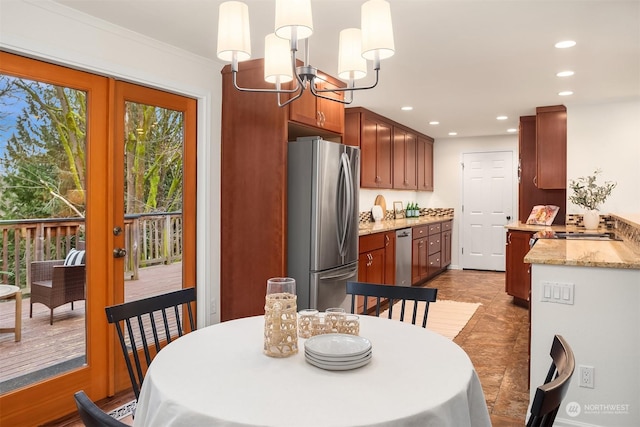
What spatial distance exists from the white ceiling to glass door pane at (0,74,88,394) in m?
0.64

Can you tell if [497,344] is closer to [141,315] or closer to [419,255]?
[419,255]

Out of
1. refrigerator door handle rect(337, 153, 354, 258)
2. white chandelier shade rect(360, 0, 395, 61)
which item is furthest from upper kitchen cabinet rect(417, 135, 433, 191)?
white chandelier shade rect(360, 0, 395, 61)

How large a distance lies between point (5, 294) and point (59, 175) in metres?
0.74

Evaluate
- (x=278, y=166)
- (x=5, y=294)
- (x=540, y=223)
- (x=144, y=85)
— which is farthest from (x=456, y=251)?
(x=5, y=294)

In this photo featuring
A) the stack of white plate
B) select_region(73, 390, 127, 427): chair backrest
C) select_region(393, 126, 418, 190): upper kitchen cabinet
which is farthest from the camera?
select_region(393, 126, 418, 190): upper kitchen cabinet

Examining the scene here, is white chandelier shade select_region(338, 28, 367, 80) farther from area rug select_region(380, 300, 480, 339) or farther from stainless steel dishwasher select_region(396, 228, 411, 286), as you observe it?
stainless steel dishwasher select_region(396, 228, 411, 286)

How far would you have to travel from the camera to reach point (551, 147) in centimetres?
535

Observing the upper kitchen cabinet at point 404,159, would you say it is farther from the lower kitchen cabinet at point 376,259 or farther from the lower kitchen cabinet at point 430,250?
the lower kitchen cabinet at point 376,259

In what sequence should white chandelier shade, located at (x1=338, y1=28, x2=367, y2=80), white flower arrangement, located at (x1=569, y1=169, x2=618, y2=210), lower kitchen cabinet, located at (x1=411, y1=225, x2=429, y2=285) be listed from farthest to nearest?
1. lower kitchen cabinet, located at (x1=411, y1=225, x2=429, y2=285)
2. white flower arrangement, located at (x1=569, y1=169, x2=618, y2=210)
3. white chandelier shade, located at (x1=338, y1=28, x2=367, y2=80)

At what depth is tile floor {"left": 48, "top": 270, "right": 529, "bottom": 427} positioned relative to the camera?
275 cm

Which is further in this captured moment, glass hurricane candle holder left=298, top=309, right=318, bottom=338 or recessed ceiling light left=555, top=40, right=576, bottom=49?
recessed ceiling light left=555, top=40, right=576, bottom=49

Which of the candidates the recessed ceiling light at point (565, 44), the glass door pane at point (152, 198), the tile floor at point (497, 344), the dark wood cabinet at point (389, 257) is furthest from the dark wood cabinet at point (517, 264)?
the glass door pane at point (152, 198)

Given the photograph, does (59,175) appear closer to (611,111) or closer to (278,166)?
(278,166)

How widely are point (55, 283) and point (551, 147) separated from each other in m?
5.27
